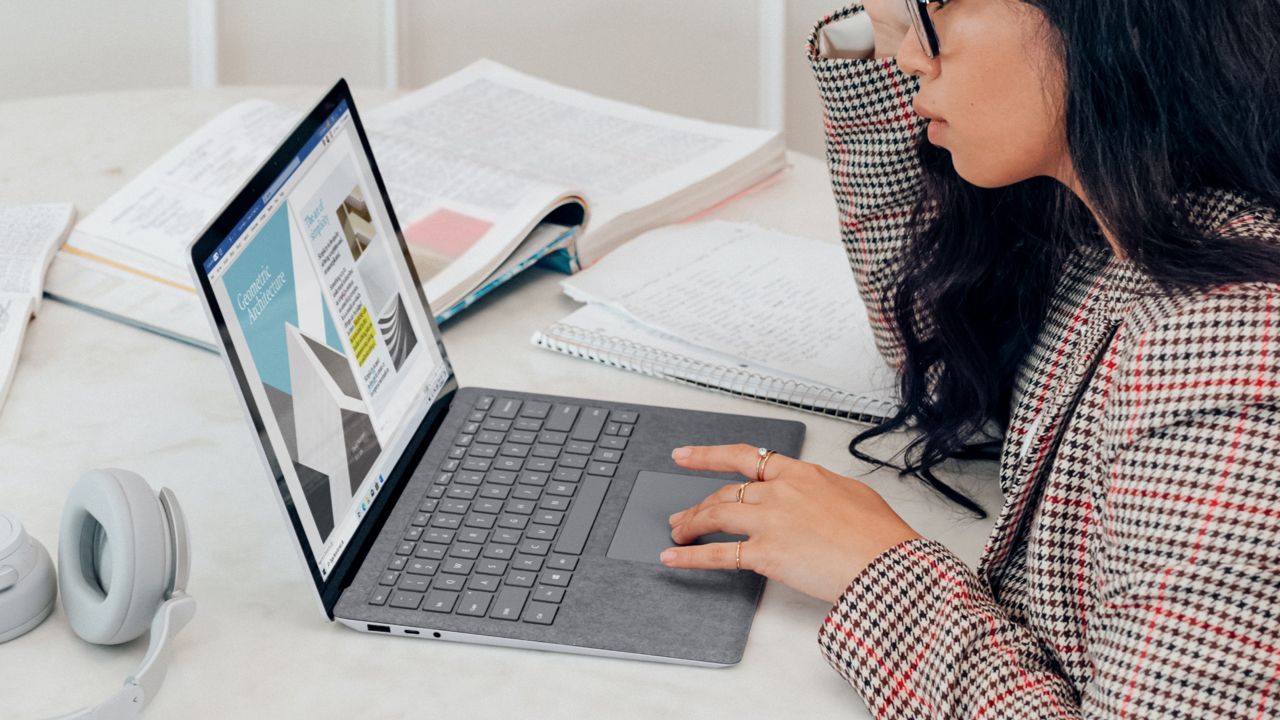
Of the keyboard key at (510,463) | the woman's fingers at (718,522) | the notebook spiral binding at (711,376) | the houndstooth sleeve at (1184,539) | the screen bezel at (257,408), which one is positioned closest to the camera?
the houndstooth sleeve at (1184,539)

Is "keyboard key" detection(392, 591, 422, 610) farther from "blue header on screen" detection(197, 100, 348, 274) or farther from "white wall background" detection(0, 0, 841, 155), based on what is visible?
"white wall background" detection(0, 0, 841, 155)

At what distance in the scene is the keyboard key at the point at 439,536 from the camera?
0.89 metres

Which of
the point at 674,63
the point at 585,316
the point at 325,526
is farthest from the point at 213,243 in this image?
the point at 674,63

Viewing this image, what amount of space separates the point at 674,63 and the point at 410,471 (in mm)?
1973

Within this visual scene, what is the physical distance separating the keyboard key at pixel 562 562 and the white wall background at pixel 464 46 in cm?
200

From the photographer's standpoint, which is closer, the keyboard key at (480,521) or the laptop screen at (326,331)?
the laptop screen at (326,331)

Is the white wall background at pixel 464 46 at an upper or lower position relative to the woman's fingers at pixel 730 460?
lower

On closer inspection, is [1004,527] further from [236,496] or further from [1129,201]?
[236,496]

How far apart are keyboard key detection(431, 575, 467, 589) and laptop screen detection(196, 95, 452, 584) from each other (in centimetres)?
7

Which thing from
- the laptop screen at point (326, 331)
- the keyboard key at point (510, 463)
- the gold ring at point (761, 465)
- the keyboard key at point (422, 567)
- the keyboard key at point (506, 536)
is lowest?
the keyboard key at point (510, 463)

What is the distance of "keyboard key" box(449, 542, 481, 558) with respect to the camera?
2.87 ft

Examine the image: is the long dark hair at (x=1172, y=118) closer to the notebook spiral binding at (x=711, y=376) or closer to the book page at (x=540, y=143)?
the notebook spiral binding at (x=711, y=376)

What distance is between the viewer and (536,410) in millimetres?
1055

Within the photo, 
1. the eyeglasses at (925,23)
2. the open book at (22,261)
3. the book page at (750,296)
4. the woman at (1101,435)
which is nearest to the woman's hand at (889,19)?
the woman at (1101,435)
